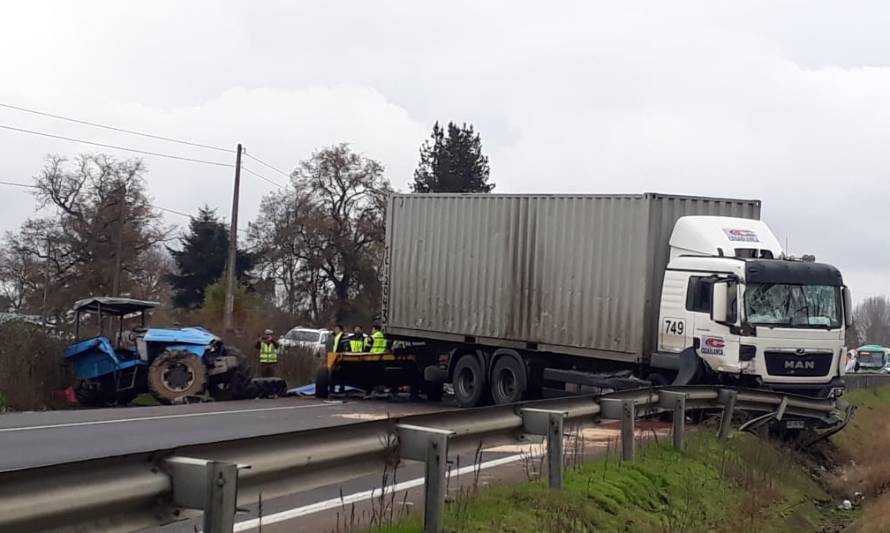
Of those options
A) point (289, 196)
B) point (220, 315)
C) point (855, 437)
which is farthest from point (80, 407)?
point (289, 196)

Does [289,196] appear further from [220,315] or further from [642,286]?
[642,286]

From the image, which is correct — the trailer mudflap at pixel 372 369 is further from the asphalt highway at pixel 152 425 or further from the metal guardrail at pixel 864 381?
the metal guardrail at pixel 864 381

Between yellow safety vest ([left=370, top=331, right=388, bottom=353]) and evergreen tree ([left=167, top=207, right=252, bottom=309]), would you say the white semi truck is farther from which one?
evergreen tree ([left=167, top=207, right=252, bottom=309])

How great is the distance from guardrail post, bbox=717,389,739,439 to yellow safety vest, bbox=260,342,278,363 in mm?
15169

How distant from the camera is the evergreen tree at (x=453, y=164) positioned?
255 ft

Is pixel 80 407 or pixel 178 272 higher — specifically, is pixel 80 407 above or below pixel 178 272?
below

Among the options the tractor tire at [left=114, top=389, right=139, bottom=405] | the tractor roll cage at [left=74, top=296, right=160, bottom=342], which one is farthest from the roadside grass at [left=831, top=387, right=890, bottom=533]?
the tractor roll cage at [left=74, top=296, right=160, bottom=342]

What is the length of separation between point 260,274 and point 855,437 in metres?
48.1

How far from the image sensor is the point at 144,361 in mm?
21109

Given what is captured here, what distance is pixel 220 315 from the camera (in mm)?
43844

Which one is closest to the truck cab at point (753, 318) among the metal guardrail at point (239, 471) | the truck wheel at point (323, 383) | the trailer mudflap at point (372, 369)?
the trailer mudflap at point (372, 369)

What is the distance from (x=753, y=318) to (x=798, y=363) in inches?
39.1

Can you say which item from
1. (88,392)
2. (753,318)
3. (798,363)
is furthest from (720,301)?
(88,392)

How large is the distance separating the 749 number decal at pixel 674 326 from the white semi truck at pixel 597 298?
33mm
